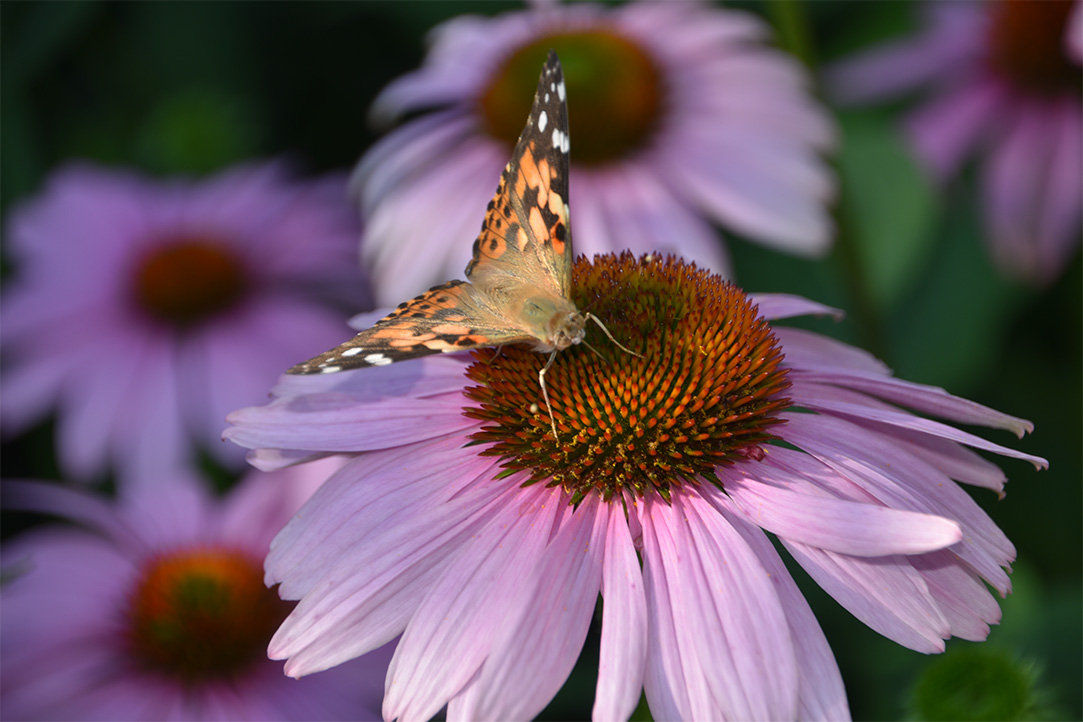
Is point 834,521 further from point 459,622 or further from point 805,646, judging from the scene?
point 459,622

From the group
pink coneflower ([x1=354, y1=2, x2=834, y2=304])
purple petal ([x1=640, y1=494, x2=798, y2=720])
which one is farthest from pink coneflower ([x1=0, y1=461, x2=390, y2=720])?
purple petal ([x1=640, y1=494, x2=798, y2=720])

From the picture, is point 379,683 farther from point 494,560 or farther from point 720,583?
point 720,583

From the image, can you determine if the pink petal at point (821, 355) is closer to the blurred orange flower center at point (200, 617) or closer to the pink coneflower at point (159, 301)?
the blurred orange flower center at point (200, 617)

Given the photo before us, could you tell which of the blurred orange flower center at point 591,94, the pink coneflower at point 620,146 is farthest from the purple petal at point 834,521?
the blurred orange flower center at point 591,94

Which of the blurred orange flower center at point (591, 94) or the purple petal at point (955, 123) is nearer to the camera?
the blurred orange flower center at point (591, 94)

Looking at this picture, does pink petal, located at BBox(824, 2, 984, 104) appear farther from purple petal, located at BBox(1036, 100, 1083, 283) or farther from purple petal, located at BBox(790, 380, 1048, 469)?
purple petal, located at BBox(790, 380, 1048, 469)

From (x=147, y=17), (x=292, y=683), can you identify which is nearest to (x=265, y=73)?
(x=147, y=17)
